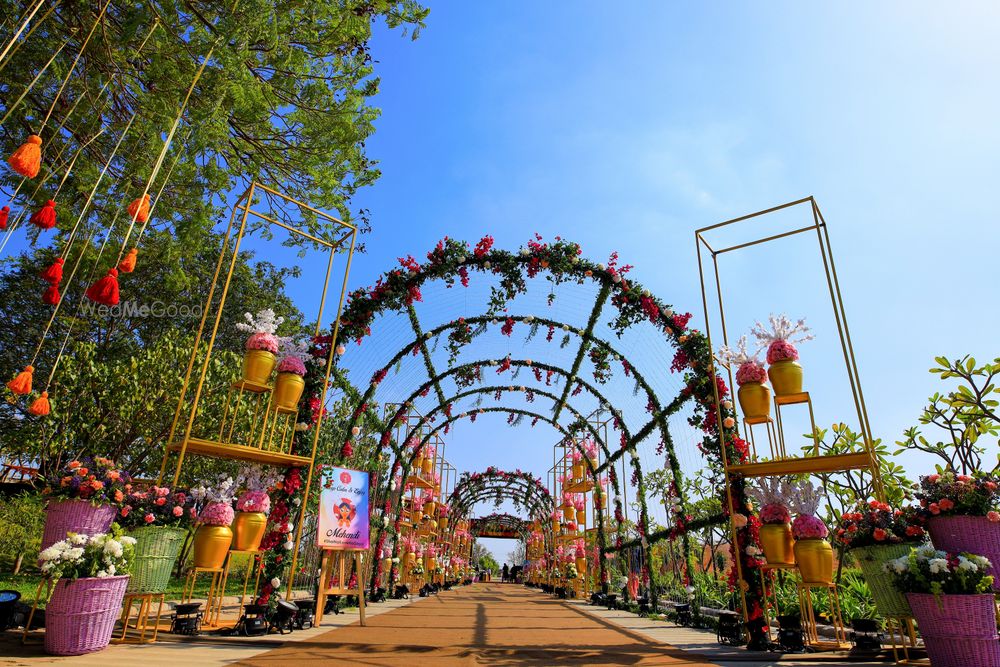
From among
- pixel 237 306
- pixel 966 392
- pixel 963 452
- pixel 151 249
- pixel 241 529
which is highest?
pixel 237 306

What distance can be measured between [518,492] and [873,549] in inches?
852

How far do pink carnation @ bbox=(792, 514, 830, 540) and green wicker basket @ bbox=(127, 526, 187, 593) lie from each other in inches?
222

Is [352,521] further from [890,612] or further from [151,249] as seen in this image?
[890,612]

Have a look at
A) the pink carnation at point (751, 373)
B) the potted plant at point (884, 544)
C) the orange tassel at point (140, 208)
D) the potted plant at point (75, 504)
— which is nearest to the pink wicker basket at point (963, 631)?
the potted plant at point (884, 544)

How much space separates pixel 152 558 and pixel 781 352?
20.3 ft

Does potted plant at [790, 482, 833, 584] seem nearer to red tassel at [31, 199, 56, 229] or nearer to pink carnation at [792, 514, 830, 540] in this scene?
pink carnation at [792, 514, 830, 540]

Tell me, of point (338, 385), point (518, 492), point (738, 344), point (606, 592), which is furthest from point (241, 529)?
point (518, 492)

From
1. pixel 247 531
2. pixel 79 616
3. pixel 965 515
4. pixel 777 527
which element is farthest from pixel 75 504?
pixel 965 515

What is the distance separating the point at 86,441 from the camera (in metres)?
11.1

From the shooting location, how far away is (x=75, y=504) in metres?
4.17

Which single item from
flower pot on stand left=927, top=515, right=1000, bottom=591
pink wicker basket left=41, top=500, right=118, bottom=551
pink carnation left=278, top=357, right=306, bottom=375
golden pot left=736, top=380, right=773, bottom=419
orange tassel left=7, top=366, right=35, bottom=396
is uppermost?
pink carnation left=278, top=357, right=306, bottom=375

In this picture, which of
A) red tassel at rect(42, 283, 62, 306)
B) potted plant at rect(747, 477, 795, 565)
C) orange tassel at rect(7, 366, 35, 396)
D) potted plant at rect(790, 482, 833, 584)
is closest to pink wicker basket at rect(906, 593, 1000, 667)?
potted plant at rect(790, 482, 833, 584)

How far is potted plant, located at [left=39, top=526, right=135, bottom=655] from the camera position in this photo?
3658 mm

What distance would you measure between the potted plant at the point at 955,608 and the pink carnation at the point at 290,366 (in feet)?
19.0
